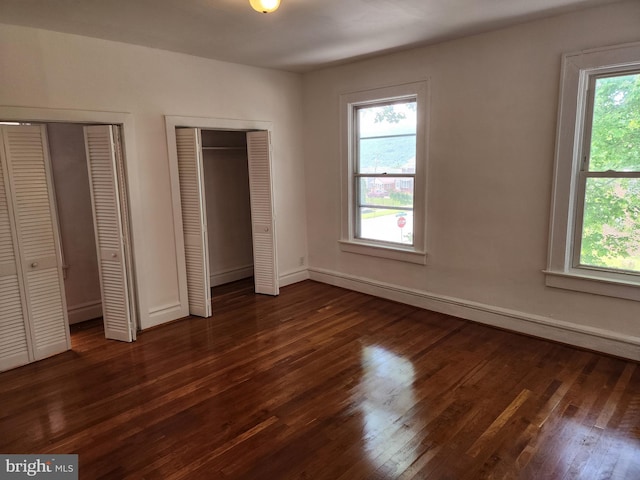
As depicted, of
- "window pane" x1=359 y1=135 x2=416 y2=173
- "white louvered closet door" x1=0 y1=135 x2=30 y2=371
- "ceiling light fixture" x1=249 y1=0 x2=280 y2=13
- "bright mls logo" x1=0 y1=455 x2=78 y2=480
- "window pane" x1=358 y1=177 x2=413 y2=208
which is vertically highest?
"ceiling light fixture" x1=249 y1=0 x2=280 y2=13

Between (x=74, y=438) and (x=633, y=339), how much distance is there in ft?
13.2

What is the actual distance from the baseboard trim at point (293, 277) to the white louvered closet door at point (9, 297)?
2.76 m

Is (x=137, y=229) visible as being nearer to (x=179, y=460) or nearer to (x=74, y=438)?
(x=74, y=438)

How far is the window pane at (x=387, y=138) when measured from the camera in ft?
14.6

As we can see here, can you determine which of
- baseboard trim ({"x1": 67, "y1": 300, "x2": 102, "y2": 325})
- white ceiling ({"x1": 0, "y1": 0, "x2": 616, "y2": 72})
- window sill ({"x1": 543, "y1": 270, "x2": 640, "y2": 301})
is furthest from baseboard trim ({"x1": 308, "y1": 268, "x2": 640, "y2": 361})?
baseboard trim ({"x1": 67, "y1": 300, "x2": 102, "y2": 325})

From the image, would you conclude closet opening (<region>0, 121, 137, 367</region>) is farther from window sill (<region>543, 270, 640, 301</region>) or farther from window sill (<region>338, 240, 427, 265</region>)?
window sill (<region>543, 270, 640, 301</region>)

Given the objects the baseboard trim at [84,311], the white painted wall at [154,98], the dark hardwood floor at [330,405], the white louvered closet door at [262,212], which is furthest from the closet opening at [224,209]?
the baseboard trim at [84,311]

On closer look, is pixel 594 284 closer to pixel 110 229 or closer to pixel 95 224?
pixel 110 229

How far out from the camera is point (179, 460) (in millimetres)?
2291

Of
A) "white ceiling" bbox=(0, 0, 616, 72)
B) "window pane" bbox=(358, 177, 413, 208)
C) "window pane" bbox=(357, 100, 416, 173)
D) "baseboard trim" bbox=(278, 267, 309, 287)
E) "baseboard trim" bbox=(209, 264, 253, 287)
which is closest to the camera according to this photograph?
"white ceiling" bbox=(0, 0, 616, 72)

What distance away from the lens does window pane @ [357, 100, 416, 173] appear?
444cm

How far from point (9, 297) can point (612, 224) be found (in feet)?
16.0

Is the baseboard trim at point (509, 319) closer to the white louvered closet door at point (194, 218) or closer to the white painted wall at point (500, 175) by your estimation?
the white painted wall at point (500, 175)

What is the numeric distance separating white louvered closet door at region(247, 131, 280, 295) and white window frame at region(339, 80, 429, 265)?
0.91 meters
